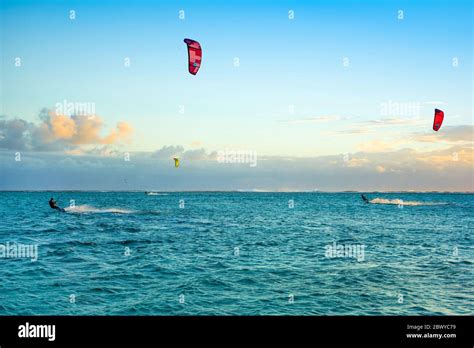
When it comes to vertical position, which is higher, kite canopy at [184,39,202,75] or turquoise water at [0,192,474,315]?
kite canopy at [184,39,202,75]

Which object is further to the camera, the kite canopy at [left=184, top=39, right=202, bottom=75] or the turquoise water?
the kite canopy at [left=184, top=39, right=202, bottom=75]

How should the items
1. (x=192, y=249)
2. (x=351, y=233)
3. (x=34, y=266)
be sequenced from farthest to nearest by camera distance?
(x=351, y=233)
(x=192, y=249)
(x=34, y=266)

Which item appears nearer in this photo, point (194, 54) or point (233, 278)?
point (233, 278)

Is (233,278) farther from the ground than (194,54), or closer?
closer

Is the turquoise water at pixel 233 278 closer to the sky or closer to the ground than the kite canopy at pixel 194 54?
closer to the ground

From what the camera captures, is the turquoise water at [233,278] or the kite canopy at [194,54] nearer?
the turquoise water at [233,278]

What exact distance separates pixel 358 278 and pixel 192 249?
1102 cm
